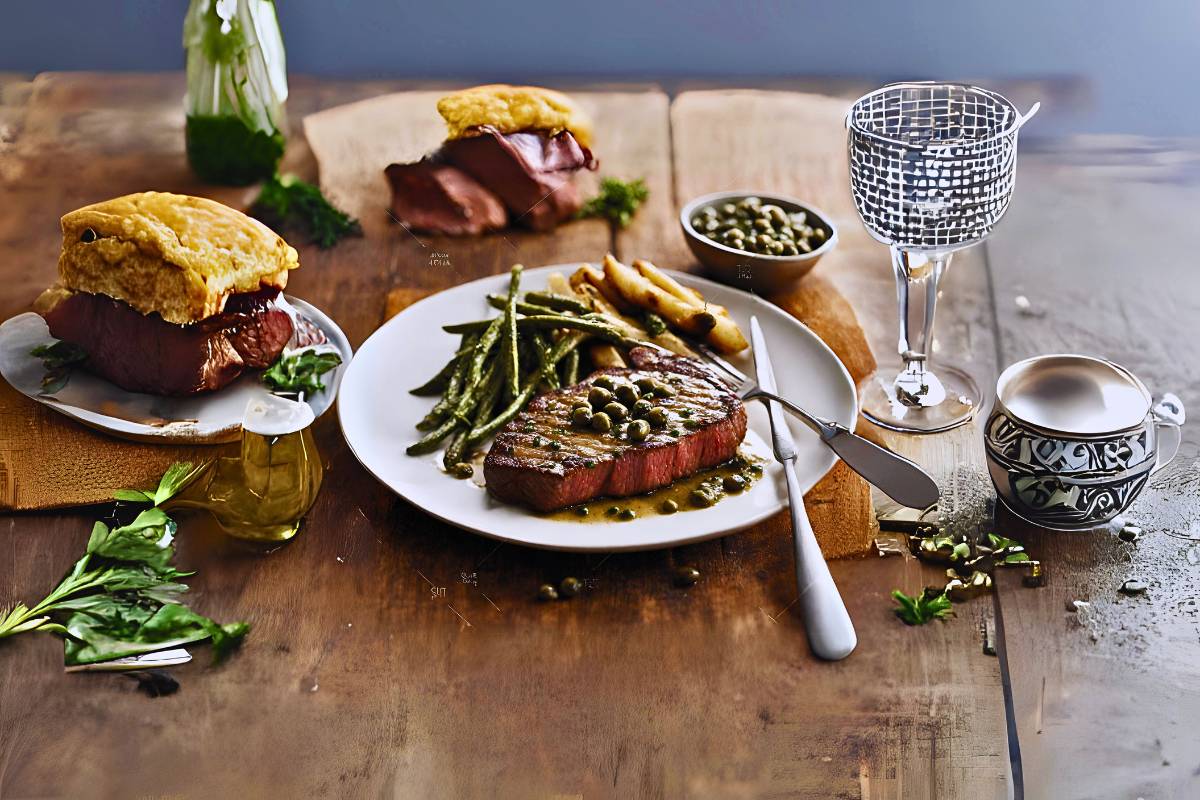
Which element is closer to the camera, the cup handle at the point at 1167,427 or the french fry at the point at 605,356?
the cup handle at the point at 1167,427

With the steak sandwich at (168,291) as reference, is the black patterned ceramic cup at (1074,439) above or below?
below

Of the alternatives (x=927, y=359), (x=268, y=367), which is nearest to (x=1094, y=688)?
(x=927, y=359)

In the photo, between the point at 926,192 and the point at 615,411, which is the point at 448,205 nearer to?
the point at 615,411

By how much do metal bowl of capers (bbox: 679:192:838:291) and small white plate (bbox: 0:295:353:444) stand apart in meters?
1.05

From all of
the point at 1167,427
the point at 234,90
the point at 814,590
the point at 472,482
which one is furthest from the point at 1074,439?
the point at 234,90

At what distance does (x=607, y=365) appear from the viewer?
9.23 ft

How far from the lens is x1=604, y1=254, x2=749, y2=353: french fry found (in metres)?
2.91

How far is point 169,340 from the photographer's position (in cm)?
274

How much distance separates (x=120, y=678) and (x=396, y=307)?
1.40 meters

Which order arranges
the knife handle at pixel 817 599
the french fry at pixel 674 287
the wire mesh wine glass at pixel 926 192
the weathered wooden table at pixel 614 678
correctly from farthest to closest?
the french fry at pixel 674 287 → the wire mesh wine glass at pixel 926 192 → the knife handle at pixel 817 599 → the weathered wooden table at pixel 614 678

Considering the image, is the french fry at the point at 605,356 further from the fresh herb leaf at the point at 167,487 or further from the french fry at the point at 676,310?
the fresh herb leaf at the point at 167,487

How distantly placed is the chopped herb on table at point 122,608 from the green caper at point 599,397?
829 millimetres

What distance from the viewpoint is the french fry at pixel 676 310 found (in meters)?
2.91

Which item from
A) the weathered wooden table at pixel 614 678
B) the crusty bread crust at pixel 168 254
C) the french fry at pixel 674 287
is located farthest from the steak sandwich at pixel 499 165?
the weathered wooden table at pixel 614 678
